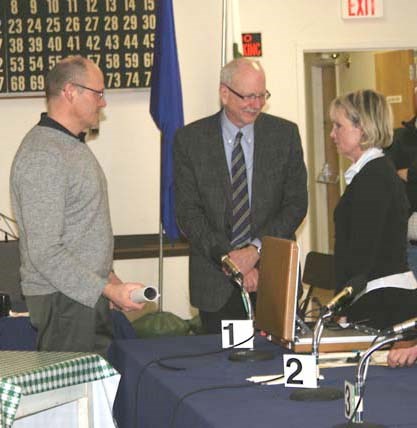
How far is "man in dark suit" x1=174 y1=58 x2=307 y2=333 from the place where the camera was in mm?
3930

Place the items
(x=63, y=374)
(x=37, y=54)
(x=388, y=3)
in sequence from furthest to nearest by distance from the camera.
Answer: (x=388, y=3)
(x=37, y=54)
(x=63, y=374)

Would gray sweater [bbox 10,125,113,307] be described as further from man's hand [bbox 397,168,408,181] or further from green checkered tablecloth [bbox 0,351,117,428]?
man's hand [bbox 397,168,408,181]

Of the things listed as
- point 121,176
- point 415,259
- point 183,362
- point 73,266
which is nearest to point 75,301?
point 73,266

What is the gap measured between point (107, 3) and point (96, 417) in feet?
14.9

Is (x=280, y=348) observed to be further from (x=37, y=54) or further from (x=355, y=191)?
(x=37, y=54)

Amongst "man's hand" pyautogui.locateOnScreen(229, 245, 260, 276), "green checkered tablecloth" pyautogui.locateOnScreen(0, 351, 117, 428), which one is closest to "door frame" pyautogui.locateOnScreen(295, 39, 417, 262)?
"man's hand" pyautogui.locateOnScreen(229, 245, 260, 276)

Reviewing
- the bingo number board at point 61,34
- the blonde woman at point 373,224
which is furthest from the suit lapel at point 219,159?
the bingo number board at point 61,34

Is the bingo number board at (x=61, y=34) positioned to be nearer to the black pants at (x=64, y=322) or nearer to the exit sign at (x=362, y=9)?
the exit sign at (x=362, y=9)

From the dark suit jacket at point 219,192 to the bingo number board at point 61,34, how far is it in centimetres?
283

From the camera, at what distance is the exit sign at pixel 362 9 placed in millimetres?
7219

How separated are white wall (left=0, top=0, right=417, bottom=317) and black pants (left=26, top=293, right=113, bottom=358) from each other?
360 centimetres

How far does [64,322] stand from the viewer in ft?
10.8

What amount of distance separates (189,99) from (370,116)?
3.72 meters

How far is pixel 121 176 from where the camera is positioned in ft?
23.0
